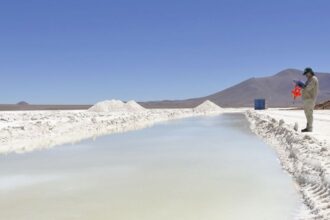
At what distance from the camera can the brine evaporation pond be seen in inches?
245

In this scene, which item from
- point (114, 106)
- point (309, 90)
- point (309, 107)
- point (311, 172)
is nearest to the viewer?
point (311, 172)

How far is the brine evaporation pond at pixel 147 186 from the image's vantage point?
6.21 meters

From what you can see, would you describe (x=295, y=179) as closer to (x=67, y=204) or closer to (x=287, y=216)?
(x=287, y=216)

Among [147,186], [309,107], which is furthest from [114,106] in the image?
[147,186]

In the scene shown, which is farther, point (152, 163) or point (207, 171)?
point (152, 163)

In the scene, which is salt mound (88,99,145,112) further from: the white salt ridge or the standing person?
the white salt ridge

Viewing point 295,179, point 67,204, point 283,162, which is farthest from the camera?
point 283,162

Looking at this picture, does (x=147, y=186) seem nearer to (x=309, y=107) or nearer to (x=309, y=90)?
(x=309, y=90)

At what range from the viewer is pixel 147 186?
26.5 feet

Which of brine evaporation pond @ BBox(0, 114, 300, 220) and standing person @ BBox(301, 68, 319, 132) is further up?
standing person @ BBox(301, 68, 319, 132)

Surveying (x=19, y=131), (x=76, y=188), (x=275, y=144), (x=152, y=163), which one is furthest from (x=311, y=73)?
(x=19, y=131)

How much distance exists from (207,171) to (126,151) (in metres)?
4.80

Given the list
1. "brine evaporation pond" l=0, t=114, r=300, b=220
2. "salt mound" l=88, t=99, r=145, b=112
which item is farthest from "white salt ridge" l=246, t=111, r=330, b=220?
"salt mound" l=88, t=99, r=145, b=112

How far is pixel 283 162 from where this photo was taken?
35.3ft
